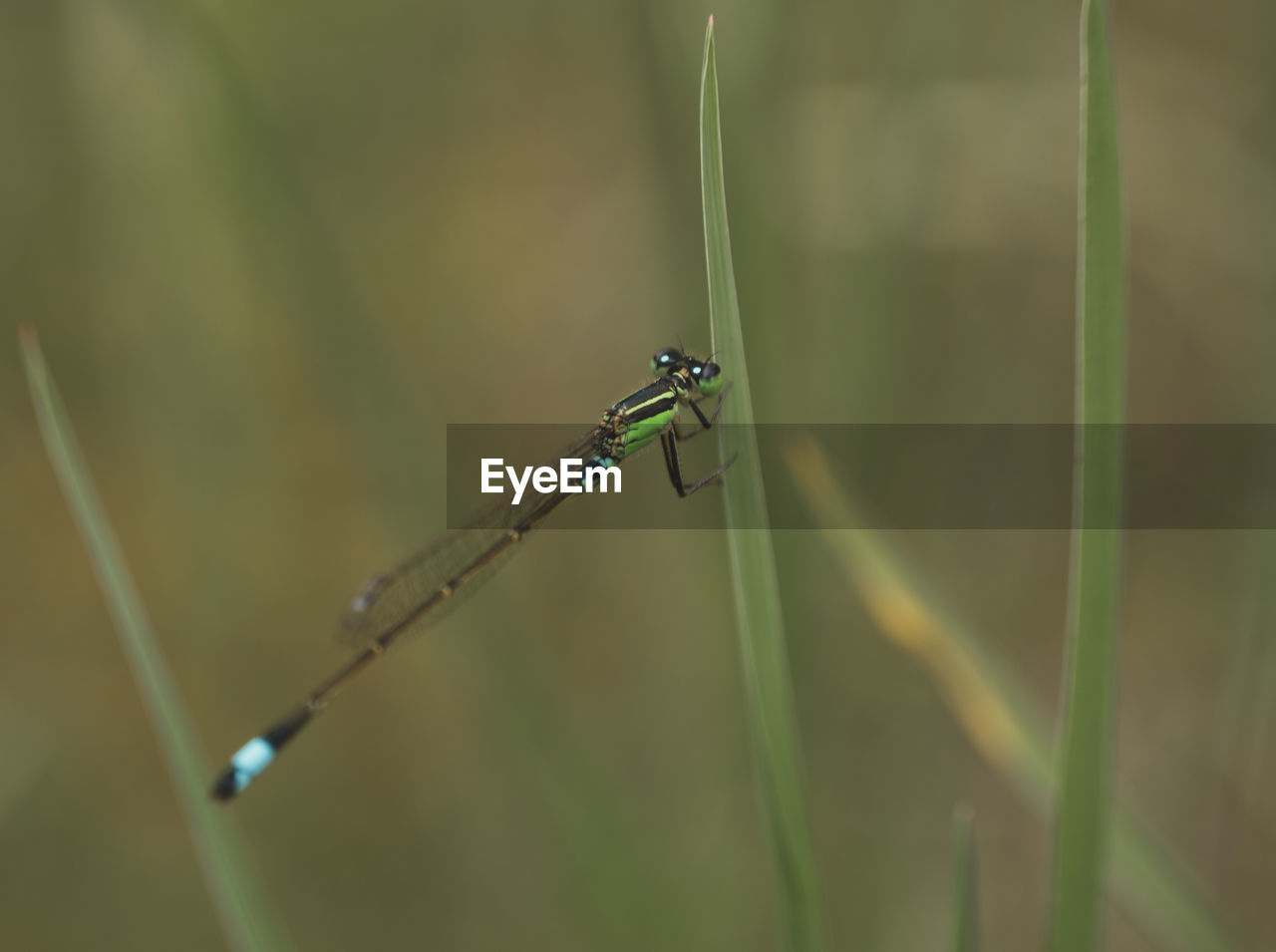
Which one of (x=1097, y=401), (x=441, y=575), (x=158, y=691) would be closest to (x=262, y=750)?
(x=441, y=575)

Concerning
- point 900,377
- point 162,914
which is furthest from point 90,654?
point 900,377

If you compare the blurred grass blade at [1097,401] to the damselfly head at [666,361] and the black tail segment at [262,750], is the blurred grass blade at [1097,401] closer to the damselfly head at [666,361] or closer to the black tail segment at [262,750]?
the damselfly head at [666,361]

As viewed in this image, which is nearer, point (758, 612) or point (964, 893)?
point (964, 893)

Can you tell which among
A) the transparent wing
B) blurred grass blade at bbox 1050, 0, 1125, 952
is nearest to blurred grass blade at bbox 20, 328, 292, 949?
the transparent wing

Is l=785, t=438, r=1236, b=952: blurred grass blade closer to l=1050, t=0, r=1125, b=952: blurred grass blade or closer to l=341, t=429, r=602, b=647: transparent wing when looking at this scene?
l=1050, t=0, r=1125, b=952: blurred grass blade

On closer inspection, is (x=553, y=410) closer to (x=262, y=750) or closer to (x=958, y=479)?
(x=958, y=479)

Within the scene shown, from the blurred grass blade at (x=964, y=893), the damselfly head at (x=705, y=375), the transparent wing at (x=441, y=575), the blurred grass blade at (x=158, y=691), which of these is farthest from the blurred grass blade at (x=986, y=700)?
the blurred grass blade at (x=158, y=691)

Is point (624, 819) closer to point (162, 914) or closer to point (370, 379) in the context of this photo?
point (370, 379)
